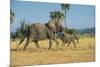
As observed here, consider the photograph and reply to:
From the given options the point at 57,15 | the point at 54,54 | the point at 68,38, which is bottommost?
the point at 54,54

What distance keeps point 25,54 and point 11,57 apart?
14 centimetres

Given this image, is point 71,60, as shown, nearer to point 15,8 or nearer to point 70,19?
point 70,19

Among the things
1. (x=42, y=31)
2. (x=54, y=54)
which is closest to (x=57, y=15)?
(x=42, y=31)

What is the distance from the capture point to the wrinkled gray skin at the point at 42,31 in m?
2.13

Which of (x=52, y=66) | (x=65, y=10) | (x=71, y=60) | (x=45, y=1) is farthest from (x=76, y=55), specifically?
(x=45, y=1)

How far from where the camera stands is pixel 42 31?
2.19 m

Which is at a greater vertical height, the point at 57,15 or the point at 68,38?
the point at 57,15

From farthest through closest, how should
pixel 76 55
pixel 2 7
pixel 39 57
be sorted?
pixel 76 55
pixel 39 57
pixel 2 7

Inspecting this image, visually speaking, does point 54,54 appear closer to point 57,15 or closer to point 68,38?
point 68,38

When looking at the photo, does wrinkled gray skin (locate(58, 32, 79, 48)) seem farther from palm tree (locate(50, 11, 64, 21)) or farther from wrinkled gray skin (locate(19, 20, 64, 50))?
palm tree (locate(50, 11, 64, 21))

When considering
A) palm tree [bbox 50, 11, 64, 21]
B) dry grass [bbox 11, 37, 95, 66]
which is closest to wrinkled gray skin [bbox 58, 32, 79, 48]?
dry grass [bbox 11, 37, 95, 66]

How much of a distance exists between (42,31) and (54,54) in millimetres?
264

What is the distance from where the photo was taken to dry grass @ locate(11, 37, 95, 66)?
2082 millimetres

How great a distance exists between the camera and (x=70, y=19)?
7.51 ft
